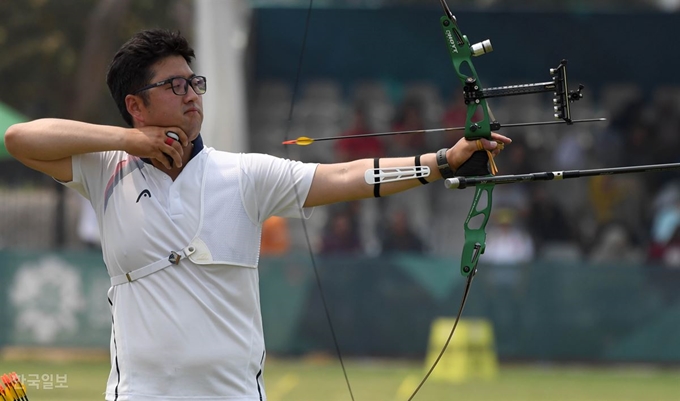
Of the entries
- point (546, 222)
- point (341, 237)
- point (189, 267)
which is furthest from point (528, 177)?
point (546, 222)

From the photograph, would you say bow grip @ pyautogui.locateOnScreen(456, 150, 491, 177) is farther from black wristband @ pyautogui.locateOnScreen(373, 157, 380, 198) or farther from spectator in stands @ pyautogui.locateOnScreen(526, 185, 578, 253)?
spectator in stands @ pyautogui.locateOnScreen(526, 185, 578, 253)

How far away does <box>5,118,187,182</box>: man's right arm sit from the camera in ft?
12.2

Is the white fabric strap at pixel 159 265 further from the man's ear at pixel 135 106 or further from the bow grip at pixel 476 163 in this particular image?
the bow grip at pixel 476 163

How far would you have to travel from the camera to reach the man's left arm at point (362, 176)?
12.4 feet

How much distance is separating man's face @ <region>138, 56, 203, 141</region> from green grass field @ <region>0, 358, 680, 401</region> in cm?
667

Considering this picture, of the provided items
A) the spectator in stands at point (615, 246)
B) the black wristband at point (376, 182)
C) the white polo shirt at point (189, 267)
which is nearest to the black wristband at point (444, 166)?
the black wristband at point (376, 182)

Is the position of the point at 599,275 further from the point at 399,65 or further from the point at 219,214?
the point at 219,214

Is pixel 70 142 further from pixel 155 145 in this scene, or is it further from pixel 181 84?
pixel 181 84

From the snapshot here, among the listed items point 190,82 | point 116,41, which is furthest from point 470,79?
point 116,41

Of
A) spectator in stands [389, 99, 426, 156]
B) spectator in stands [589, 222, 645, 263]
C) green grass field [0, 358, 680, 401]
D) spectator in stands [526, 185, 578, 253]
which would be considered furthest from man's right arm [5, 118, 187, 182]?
spectator in stands [589, 222, 645, 263]

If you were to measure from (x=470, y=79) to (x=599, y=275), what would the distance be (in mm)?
10231

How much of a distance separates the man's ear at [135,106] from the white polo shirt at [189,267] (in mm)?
143

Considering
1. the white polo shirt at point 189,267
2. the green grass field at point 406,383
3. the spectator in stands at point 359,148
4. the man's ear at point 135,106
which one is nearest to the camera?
the white polo shirt at point 189,267

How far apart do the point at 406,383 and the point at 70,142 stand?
8.35 meters
